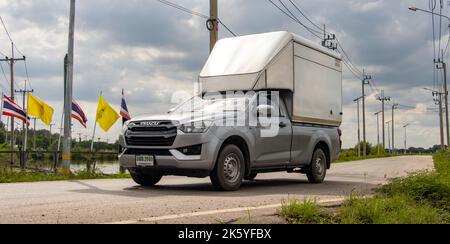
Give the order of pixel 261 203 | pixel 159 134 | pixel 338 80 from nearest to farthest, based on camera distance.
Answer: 1. pixel 261 203
2. pixel 159 134
3. pixel 338 80

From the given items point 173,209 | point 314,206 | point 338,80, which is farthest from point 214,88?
point 314,206

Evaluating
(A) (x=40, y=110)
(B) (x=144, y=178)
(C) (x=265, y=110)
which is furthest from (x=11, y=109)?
(C) (x=265, y=110)

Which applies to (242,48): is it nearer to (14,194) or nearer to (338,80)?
(338,80)

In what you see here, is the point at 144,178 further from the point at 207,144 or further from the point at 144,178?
the point at 207,144

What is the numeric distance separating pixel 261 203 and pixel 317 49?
5.71m

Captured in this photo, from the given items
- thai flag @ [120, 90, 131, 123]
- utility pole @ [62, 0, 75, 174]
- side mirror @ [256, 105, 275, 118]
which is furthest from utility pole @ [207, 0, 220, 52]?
side mirror @ [256, 105, 275, 118]

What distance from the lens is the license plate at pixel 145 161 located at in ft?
28.0

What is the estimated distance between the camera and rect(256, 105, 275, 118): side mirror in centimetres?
959

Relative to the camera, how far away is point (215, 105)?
940 cm

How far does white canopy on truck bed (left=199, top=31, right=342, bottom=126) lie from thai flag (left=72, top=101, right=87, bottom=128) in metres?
10.9

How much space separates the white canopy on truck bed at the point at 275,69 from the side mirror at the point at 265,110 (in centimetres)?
40

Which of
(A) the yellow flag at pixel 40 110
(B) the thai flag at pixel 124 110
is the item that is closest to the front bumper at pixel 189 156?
(B) the thai flag at pixel 124 110

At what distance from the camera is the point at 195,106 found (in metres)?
9.70

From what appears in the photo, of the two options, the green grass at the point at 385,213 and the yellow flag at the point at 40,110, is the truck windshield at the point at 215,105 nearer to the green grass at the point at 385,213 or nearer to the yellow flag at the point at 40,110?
the green grass at the point at 385,213
